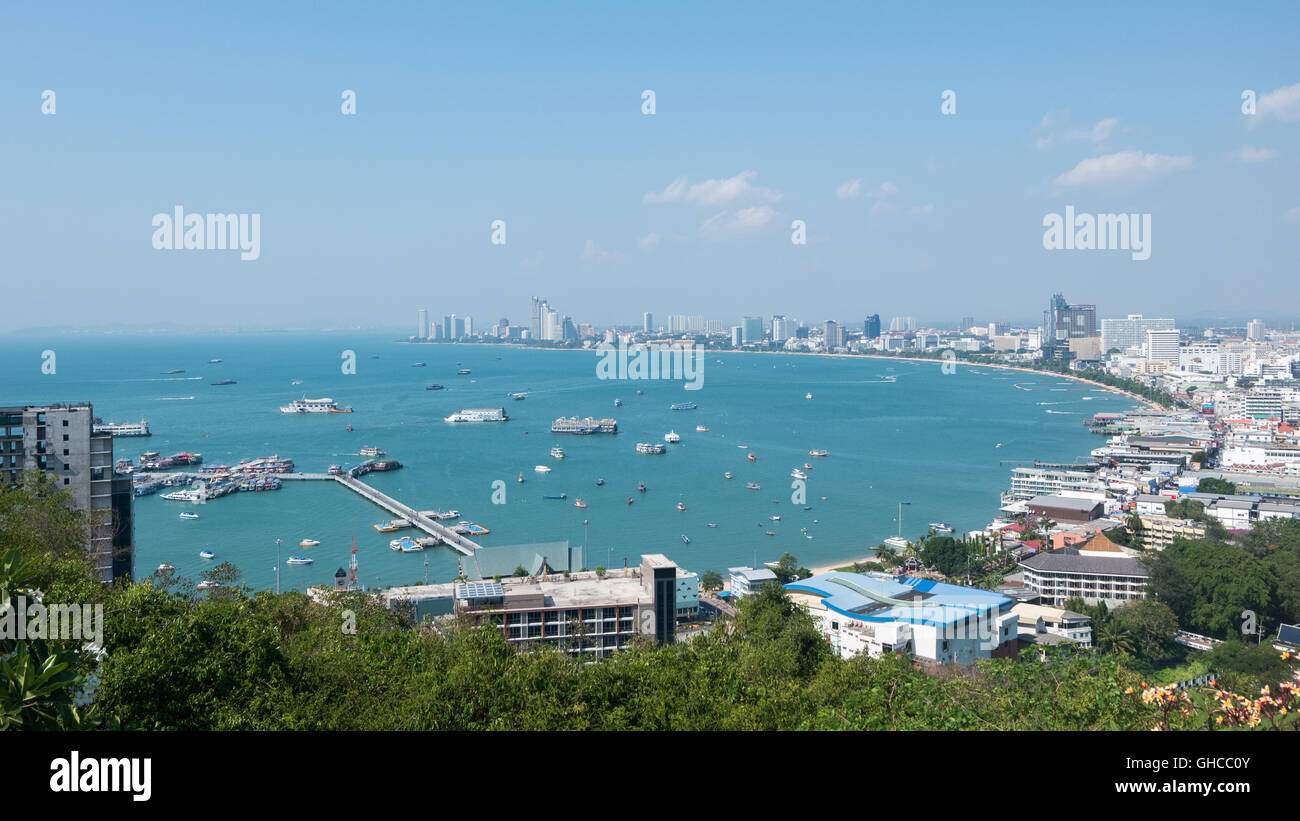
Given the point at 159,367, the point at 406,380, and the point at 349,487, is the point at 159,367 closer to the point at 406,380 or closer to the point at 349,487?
the point at 406,380

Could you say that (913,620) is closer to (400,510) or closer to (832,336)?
(400,510)

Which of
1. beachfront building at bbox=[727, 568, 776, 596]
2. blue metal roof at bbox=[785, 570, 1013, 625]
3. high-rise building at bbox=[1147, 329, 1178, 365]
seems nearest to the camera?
blue metal roof at bbox=[785, 570, 1013, 625]

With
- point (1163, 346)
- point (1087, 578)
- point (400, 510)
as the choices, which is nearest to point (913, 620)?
point (1087, 578)

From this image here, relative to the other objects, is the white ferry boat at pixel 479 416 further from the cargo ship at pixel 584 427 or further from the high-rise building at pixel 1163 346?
the high-rise building at pixel 1163 346

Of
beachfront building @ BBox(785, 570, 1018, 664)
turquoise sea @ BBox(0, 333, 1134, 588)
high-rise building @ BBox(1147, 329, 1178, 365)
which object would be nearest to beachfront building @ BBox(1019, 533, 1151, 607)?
beachfront building @ BBox(785, 570, 1018, 664)

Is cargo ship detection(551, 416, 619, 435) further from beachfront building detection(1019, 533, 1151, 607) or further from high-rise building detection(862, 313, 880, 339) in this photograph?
high-rise building detection(862, 313, 880, 339)
